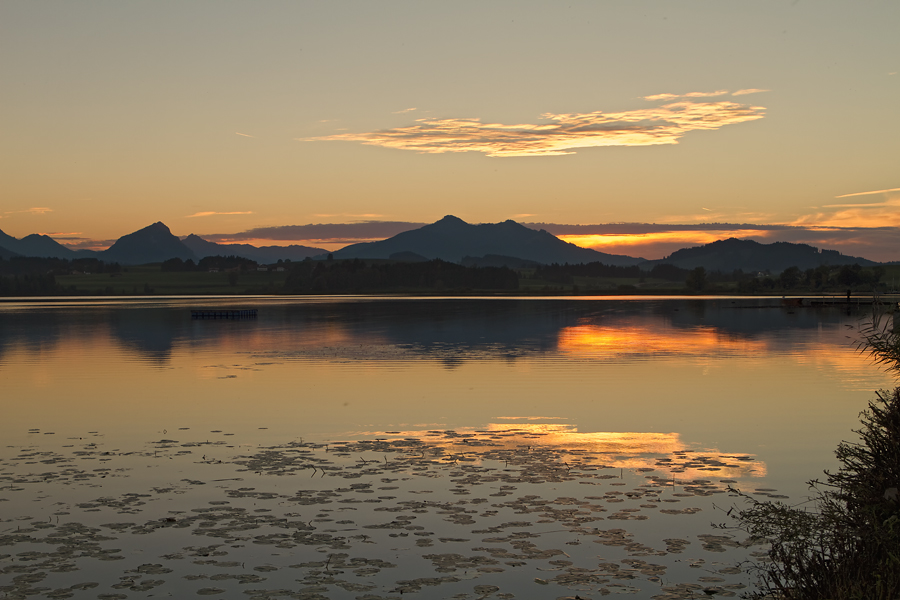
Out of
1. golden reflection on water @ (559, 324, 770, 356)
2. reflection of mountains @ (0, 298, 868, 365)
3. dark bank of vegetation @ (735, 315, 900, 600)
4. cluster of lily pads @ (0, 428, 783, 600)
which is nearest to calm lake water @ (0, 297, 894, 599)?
cluster of lily pads @ (0, 428, 783, 600)

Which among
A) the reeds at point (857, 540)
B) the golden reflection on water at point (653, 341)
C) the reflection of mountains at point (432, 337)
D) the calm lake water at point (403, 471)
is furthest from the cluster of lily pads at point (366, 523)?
the golden reflection on water at point (653, 341)

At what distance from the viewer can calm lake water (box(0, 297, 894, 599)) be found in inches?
492

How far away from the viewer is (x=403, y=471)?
19.3 metres

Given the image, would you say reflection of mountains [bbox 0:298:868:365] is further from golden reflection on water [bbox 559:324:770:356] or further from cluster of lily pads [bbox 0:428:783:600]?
cluster of lily pads [bbox 0:428:783:600]

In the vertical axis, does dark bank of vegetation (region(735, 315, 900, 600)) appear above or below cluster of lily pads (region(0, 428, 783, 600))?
above

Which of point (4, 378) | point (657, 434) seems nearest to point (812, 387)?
point (657, 434)

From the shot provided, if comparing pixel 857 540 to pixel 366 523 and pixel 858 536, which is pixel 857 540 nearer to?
pixel 858 536

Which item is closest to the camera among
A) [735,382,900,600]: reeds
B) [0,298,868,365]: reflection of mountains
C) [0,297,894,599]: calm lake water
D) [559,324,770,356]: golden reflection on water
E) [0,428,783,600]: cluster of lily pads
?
[735,382,900,600]: reeds

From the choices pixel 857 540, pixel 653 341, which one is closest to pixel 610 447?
pixel 857 540

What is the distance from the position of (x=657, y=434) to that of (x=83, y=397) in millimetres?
23537

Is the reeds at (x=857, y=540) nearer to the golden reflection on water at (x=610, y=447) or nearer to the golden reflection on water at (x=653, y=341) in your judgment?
the golden reflection on water at (x=610, y=447)

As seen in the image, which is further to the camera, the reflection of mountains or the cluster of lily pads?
the reflection of mountains

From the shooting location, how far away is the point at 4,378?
130ft

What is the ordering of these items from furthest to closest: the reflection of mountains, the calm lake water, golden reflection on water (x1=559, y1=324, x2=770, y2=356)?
the reflection of mountains
golden reflection on water (x1=559, y1=324, x2=770, y2=356)
the calm lake water
